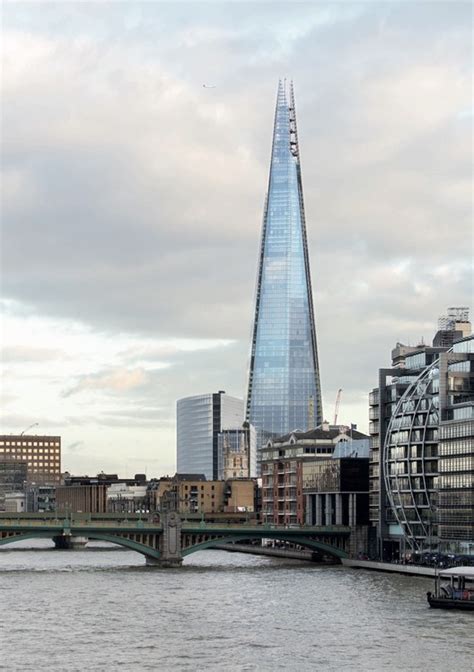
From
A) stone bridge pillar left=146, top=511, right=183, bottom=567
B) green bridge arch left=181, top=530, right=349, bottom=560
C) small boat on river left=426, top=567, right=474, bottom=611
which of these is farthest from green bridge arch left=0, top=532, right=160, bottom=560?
small boat on river left=426, top=567, right=474, bottom=611

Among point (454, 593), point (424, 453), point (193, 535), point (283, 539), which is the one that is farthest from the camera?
point (193, 535)

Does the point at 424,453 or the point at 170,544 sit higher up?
the point at 424,453

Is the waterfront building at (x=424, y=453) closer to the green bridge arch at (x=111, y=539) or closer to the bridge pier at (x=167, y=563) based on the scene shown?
the bridge pier at (x=167, y=563)

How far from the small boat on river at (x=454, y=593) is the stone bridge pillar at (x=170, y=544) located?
51.8 m

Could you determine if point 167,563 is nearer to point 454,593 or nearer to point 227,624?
point 454,593

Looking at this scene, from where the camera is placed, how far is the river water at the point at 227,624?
94812mm

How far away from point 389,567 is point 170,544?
28.3 m

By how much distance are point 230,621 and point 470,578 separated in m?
31.0

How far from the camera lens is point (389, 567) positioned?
564 feet

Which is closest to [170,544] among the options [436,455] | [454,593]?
[436,455]

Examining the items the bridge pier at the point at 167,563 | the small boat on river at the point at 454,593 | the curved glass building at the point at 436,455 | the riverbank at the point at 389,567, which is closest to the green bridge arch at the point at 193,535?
the bridge pier at the point at 167,563

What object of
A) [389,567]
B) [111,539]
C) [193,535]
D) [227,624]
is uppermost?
[193,535]

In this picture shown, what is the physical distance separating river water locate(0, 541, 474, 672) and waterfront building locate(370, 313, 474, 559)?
1405 centimetres

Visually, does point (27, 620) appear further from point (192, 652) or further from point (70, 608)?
point (192, 652)
